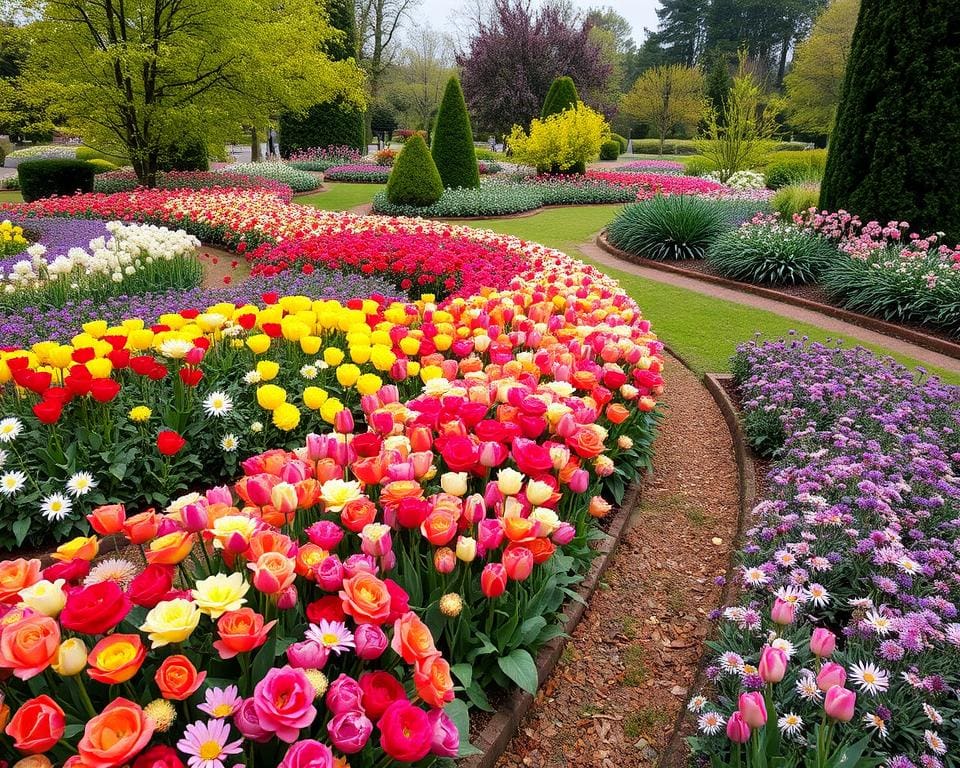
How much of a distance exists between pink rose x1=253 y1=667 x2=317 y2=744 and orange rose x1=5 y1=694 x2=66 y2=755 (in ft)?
1.20

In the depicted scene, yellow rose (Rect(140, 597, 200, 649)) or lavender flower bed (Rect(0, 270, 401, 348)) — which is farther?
lavender flower bed (Rect(0, 270, 401, 348))

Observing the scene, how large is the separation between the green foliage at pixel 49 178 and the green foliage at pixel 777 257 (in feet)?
58.8

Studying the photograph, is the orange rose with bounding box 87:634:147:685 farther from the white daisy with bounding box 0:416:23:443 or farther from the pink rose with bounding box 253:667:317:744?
the white daisy with bounding box 0:416:23:443

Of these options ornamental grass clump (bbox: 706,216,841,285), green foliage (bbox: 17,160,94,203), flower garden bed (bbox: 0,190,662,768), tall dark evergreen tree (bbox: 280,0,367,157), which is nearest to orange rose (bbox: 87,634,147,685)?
flower garden bed (bbox: 0,190,662,768)

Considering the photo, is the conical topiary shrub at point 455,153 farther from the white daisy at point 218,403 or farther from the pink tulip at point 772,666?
the pink tulip at point 772,666

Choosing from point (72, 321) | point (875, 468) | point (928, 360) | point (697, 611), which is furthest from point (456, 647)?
point (928, 360)

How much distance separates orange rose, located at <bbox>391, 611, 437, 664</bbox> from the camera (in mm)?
1417

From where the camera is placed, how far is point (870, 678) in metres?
1.74

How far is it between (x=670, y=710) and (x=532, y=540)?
1.03m

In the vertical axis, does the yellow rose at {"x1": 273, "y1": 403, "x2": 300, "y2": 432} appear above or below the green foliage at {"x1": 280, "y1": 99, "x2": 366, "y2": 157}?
below

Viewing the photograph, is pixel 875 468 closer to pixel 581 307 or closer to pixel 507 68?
pixel 581 307

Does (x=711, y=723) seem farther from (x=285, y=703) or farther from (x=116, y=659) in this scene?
(x=116, y=659)

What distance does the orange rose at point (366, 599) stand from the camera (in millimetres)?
1435

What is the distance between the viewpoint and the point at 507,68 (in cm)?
3000
